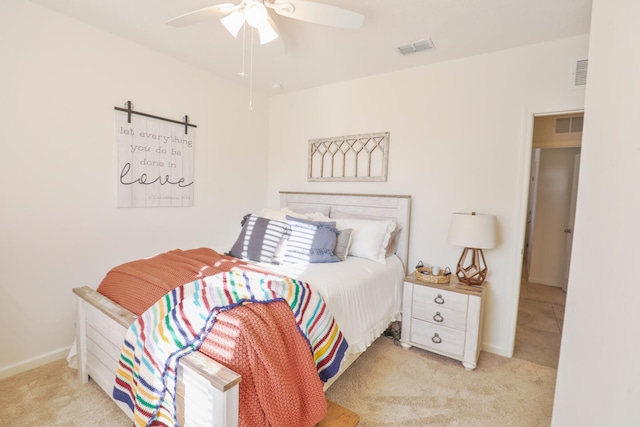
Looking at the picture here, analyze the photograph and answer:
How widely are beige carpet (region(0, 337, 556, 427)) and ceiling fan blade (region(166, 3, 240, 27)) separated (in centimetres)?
233

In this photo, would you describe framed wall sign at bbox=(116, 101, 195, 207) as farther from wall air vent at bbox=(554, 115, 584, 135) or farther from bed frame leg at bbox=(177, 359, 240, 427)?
wall air vent at bbox=(554, 115, 584, 135)

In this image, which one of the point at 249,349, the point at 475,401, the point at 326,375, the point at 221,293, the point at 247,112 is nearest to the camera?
the point at 249,349

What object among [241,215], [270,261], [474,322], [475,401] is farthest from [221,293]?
[241,215]

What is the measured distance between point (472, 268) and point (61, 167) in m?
3.41

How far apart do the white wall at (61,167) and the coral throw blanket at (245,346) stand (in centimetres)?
124

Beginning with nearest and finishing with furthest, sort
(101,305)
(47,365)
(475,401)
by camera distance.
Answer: (101,305) < (475,401) < (47,365)

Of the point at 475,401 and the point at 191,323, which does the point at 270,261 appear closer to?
the point at 191,323

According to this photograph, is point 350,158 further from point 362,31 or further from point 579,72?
point 579,72

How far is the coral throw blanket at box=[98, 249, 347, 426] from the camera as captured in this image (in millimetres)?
1197

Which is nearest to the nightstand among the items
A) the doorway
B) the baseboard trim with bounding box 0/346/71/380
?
the doorway

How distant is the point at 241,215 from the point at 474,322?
2672 millimetres

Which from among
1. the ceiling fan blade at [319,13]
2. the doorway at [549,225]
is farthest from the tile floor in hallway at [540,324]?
the ceiling fan blade at [319,13]

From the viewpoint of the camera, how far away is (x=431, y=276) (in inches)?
98.5

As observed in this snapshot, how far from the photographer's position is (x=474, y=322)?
2.31 metres
